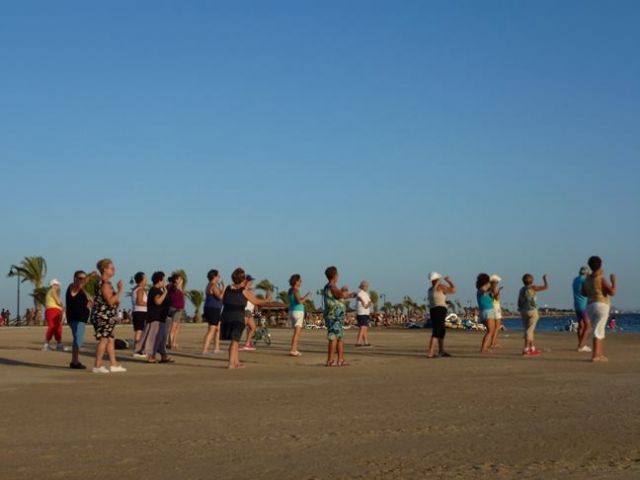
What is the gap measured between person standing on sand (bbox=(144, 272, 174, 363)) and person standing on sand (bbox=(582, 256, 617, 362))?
8260 mm

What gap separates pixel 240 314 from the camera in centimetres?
1549

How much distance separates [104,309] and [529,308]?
368 inches

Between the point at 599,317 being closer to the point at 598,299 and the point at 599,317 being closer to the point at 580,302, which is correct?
the point at 598,299

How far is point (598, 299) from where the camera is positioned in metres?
15.9

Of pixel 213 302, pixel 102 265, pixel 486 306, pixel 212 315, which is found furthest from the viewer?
pixel 486 306

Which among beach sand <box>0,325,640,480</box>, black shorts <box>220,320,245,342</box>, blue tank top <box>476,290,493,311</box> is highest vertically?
blue tank top <box>476,290,493,311</box>

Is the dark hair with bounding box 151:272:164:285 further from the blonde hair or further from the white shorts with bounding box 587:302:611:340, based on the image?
the white shorts with bounding box 587:302:611:340

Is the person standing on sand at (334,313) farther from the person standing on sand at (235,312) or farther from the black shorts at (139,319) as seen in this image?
the black shorts at (139,319)

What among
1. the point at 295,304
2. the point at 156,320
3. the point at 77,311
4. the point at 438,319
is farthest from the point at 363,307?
the point at 77,311

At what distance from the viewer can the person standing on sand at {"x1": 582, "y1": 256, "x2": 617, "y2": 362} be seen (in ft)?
51.7

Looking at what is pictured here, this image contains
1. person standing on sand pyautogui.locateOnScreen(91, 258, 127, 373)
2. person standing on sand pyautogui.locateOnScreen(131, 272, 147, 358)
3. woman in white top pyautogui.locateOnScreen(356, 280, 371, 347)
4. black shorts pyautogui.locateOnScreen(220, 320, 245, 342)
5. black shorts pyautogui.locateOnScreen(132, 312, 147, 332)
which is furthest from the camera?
woman in white top pyautogui.locateOnScreen(356, 280, 371, 347)

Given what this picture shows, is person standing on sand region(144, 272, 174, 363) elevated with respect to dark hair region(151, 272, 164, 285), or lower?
lower

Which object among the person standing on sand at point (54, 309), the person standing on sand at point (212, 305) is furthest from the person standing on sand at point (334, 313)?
the person standing on sand at point (54, 309)

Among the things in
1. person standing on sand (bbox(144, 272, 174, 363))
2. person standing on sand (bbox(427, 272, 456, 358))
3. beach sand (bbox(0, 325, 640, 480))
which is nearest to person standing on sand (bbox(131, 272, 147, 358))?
person standing on sand (bbox(144, 272, 174, 363))
